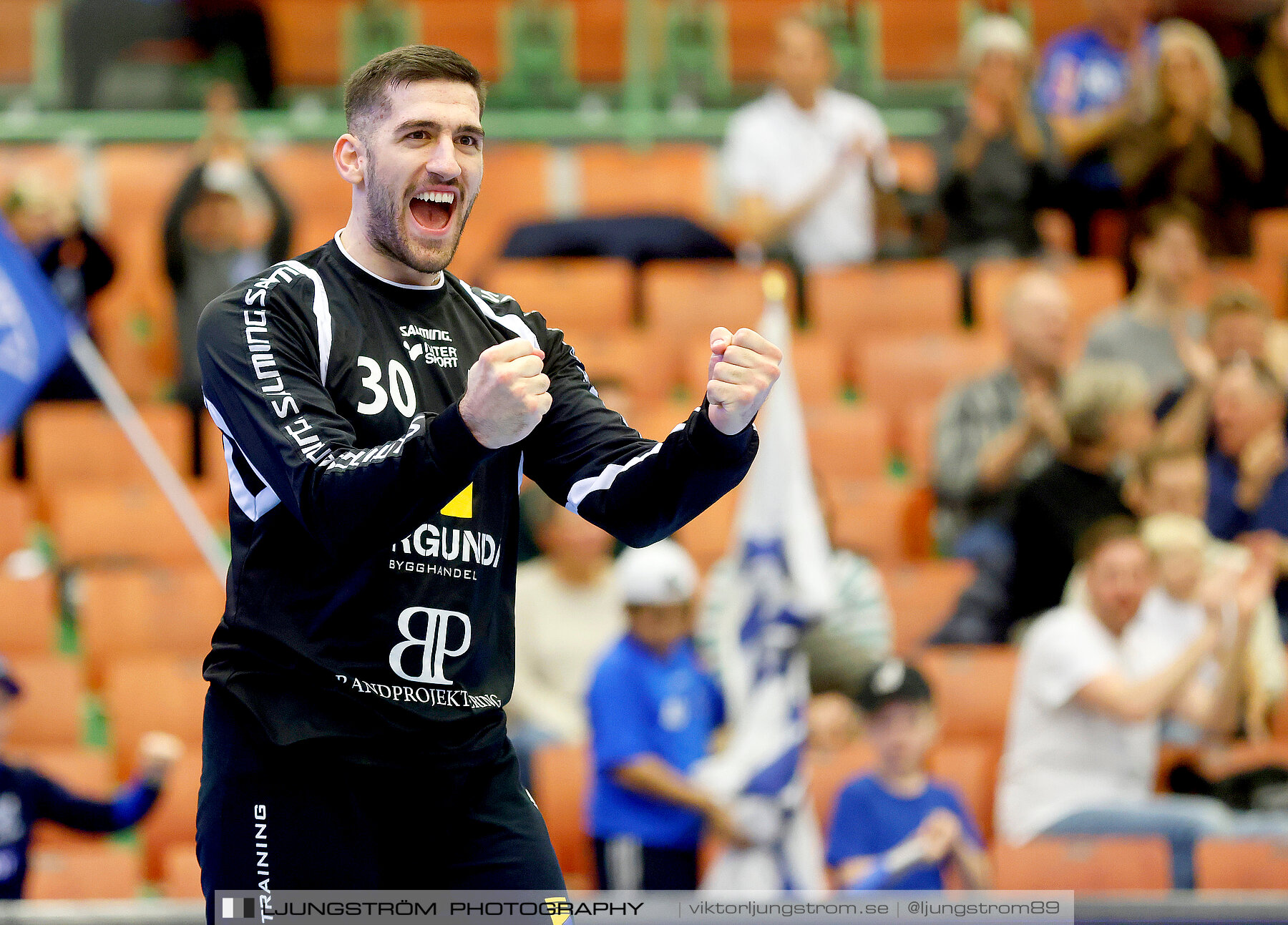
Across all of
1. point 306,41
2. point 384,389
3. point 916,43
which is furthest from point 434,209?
point 916,43

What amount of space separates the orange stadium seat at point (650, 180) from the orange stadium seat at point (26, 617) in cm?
465

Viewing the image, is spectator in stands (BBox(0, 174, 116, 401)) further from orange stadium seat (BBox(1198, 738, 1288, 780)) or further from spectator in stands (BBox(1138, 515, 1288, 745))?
orange stadium seat (BBox(1198, 738, 1288, 780))

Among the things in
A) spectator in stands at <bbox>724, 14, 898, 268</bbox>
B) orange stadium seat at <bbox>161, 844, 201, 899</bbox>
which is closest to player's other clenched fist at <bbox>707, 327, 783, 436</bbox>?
orange stadium seat at <bbox>161, 844, 201, 899</bbox>

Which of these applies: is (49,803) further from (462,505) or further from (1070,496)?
(1070,496)

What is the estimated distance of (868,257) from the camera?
9742 millimetres

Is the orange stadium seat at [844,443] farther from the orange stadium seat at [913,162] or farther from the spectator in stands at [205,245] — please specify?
the spectator in stands at [205,245]

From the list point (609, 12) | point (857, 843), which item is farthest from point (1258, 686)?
point (609, 12)

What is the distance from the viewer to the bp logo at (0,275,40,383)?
21.5 ft

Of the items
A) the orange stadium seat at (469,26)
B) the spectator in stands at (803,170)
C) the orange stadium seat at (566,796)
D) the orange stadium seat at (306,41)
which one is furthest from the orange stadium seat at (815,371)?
the orange stadium seat at (306,41)

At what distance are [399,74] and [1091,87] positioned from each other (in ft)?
27.5

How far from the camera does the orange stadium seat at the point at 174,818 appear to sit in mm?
6430

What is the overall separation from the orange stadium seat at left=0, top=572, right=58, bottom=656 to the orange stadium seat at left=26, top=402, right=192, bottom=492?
1069 millimetres

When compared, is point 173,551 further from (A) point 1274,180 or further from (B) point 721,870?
(A) point 1274,180

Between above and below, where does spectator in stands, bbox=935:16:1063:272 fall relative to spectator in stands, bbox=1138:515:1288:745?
above
